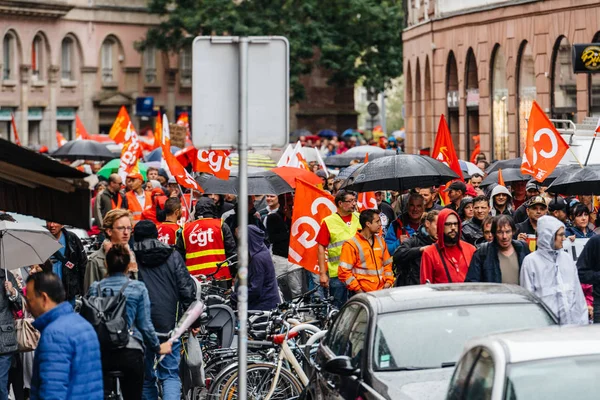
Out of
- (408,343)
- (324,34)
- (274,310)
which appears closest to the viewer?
(408,343)

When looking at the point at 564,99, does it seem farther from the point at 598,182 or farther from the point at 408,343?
the point at 408,343

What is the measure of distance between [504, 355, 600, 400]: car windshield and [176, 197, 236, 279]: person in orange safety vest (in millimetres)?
8592

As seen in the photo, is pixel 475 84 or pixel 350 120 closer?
pixel 475 84

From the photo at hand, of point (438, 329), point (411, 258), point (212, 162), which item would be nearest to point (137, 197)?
point (212, 162)

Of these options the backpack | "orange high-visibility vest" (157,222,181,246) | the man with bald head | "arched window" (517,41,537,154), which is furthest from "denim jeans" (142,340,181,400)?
"arched window" (517,41,537,154)

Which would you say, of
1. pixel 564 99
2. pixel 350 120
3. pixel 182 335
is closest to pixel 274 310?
pixel 182 335

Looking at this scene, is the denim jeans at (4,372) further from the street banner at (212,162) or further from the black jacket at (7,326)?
the street banner at (212,162)

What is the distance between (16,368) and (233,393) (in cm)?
178

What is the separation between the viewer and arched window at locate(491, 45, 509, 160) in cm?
3762

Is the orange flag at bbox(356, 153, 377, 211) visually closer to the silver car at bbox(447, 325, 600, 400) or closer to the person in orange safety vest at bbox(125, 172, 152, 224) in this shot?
the person in orange safety vest at bbox(125, 172, 152, 224)

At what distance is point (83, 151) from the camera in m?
33.8

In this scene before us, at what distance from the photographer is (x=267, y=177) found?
18672 millimetres

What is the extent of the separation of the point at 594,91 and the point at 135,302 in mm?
22676

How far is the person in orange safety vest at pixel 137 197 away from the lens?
22.8 m
